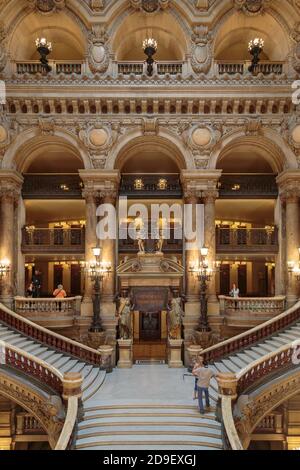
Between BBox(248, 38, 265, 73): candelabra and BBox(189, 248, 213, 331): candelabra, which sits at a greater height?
BBox(248, 38, 265, 73): candelabra

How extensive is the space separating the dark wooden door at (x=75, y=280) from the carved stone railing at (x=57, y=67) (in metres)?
10.6

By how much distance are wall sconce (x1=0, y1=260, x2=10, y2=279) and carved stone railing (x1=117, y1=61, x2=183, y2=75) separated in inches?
379

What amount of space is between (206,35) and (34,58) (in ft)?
27.9

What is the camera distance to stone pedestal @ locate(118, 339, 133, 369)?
14.5 metres

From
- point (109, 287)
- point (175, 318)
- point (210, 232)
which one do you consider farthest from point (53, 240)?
point (210, 232)

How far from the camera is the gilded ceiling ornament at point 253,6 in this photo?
1627 centimetres

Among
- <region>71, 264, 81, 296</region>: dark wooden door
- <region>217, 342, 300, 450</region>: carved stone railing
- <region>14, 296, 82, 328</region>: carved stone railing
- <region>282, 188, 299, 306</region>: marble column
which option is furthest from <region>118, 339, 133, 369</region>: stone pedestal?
<region>71, 264, 81, 296</region>: dark wooden door

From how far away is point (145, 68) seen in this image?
16.1 m

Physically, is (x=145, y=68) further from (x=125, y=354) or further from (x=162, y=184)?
(x=125, y=354)

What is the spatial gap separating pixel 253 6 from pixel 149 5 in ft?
15.1

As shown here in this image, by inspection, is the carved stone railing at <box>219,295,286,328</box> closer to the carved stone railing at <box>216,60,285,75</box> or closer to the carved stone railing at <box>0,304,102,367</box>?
the carved stone railing at <box>0,304,102,367</box>

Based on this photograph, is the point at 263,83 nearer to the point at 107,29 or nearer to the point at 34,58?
the point at 107,29

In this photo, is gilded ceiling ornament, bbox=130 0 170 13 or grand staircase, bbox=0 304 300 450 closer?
grand staircase, bbox=0 304 300 450

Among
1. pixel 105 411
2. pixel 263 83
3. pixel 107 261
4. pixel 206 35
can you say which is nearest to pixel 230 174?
pixel 263 83
